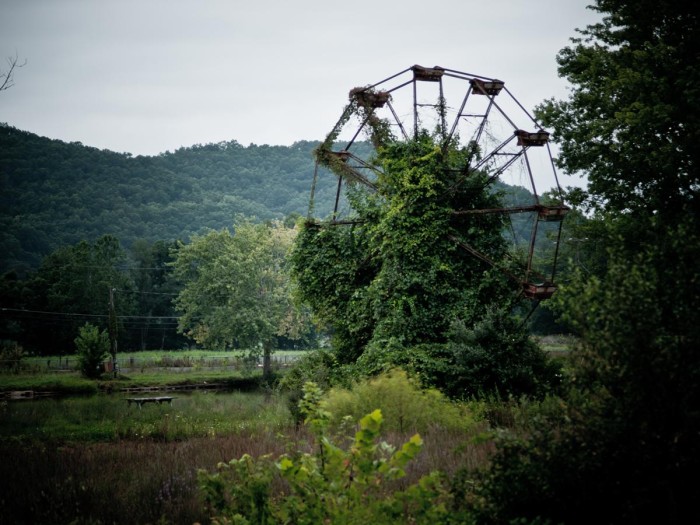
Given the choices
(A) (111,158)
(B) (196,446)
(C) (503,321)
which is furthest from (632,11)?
(A) (111,158)

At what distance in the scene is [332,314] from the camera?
2150 centimetres

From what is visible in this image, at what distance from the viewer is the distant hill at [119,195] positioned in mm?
86188

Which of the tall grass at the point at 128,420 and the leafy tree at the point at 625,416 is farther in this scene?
the tall grass at the point at 128,420

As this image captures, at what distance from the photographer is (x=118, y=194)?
106 m

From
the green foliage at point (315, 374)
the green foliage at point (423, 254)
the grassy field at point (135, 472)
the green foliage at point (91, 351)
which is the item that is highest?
the green foliage at point (423, 254)

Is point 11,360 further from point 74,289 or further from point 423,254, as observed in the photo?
point 423,254

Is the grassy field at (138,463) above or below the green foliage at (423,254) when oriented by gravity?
below

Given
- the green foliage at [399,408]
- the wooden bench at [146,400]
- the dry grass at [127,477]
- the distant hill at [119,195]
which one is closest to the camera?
the dry grass at [127,477]

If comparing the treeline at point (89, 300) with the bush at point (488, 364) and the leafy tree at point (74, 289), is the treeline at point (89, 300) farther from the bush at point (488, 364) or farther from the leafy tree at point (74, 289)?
the bush at point (488, 364)

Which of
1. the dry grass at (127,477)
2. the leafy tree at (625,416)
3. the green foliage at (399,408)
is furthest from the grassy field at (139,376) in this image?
the leafy tree at (625,416)

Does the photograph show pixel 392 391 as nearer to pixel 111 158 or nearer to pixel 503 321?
pixel 503 321

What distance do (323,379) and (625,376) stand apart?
50.2ft

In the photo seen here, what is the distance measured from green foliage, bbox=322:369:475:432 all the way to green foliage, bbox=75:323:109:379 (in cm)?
2850

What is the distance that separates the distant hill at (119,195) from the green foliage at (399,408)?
58.5 metres
